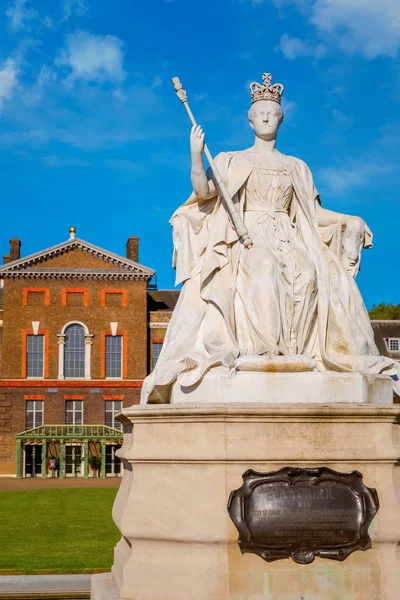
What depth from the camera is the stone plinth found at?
5531 mm

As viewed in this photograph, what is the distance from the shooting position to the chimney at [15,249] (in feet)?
150

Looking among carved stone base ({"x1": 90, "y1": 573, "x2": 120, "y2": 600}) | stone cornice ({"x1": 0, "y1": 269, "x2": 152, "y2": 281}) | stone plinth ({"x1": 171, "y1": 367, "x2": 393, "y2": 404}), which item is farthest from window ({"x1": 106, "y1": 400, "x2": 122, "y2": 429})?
stone plinth ({"x1": 171, "y1": 367, "x2": 393, "y2": 404})

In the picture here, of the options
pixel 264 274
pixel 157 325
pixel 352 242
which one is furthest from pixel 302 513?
pixel 157 325

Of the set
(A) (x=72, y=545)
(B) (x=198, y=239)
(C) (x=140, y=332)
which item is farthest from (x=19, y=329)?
(B) (x=198, y=239)

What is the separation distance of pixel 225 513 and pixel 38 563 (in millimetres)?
6756

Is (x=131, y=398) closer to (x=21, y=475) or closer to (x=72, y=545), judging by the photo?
(x=21, y=475)

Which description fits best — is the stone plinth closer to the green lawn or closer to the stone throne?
the stone throne

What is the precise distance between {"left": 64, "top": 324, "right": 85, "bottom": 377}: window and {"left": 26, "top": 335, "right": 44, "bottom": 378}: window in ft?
4.26

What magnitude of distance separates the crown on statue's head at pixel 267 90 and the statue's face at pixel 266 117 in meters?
0.04

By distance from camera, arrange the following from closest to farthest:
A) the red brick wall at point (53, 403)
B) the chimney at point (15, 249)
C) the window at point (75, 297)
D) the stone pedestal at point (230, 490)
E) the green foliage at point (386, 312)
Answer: the stone pedestal at point (230, 490)
the red brick wall at point (53, 403)
the window at point (75, 297)
the chimney at point (15, 249)
the green foliage at point (386, 312)

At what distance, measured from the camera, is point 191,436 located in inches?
207

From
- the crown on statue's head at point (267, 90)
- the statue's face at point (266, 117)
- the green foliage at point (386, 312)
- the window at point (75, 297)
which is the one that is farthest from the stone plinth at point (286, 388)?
the green foliage at point (386, 312)

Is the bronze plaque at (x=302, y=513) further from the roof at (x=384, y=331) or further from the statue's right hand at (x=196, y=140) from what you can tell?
the roof at (x=384, y=331)

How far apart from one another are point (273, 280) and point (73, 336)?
3866 cm
